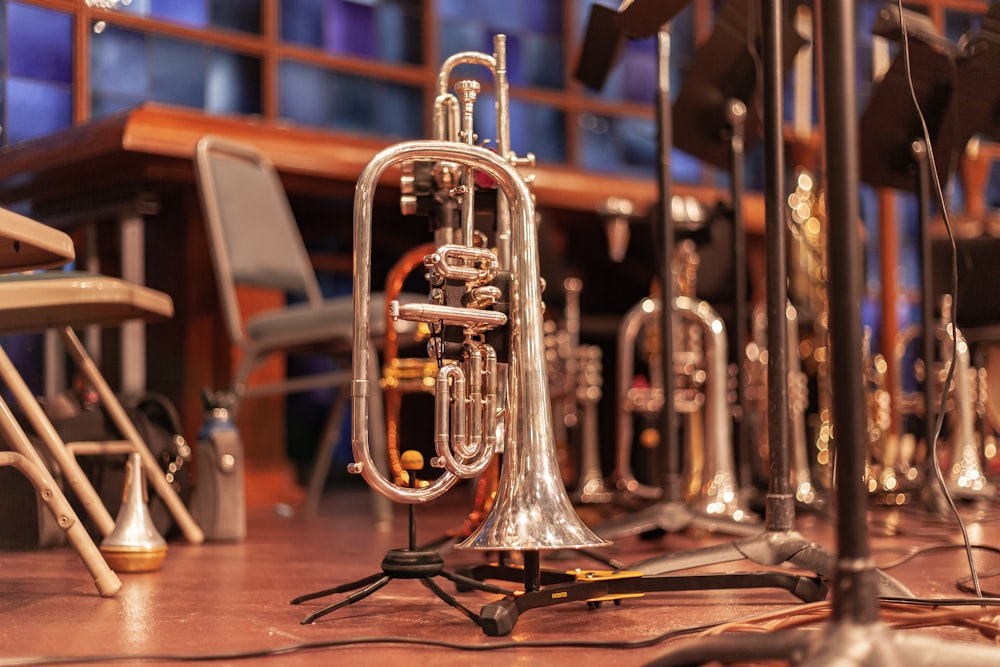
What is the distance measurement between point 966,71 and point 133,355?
205cm

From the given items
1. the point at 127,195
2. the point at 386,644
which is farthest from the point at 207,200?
the point at 386,644

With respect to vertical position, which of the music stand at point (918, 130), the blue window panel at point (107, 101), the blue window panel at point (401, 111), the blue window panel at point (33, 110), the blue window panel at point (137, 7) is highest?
the blue window panel at point (137, 7)

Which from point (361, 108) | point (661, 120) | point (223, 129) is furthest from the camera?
point (361, 108)

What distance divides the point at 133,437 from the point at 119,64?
75.9 inches

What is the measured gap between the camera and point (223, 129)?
2820mm

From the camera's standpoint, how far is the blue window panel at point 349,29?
442 cm

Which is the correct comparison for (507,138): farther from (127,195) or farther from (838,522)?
(127,195)

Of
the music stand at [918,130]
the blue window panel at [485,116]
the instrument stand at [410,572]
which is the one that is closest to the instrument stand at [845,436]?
the instrument stand at [410,572]

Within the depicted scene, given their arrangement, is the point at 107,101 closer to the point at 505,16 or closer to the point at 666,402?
the point at 505,16

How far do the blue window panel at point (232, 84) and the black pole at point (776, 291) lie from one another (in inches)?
113

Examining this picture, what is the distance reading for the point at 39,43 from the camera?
9.25ft

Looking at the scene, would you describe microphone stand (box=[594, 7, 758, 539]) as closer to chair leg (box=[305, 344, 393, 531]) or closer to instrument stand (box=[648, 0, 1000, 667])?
chair leg (box=[305, 344, 393, 531])

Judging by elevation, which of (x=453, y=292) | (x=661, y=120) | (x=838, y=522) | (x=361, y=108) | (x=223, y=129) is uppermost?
(x=361, y=108)

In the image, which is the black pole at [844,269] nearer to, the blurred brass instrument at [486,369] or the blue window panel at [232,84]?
the blurred brass instrument at [486,369]
